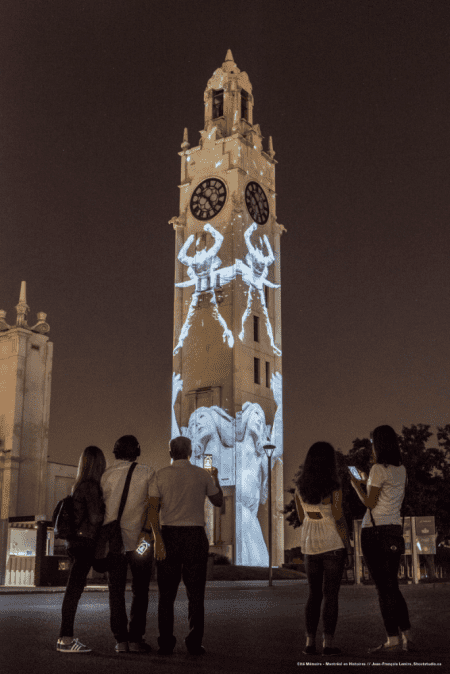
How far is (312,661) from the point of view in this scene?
5.84 m

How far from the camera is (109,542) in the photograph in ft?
21.9

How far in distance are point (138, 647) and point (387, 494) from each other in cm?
253

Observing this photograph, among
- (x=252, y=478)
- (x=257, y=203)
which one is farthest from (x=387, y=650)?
(x=257, y=203)

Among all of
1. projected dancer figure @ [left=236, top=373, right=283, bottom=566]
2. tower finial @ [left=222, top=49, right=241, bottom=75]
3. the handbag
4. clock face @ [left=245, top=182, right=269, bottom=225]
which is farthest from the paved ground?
tower finial @ [left=222, top=49, right=241, bottom=75]

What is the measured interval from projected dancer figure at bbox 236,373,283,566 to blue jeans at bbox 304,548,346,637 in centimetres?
4207

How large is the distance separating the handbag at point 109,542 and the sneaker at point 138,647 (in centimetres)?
68

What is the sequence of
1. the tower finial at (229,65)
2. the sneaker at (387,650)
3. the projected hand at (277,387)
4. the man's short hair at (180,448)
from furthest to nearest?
the tower finial at (229,65), the projected hand at (277,387), the man's short hair at (180,448), the sneaker at (387,650)

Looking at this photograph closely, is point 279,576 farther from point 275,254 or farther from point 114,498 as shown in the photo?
point 114,498

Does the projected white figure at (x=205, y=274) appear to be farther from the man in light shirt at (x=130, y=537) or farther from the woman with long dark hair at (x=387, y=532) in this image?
the woman with long dark hair at (x=387, y=532)

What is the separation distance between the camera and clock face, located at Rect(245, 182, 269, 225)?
57688mm

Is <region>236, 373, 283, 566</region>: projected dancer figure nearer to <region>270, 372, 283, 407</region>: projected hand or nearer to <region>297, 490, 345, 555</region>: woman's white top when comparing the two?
<region>270, 372, 283, 407</region>: projected hand

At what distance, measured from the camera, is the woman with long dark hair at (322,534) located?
21.2 ft

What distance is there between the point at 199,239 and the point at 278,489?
19.3 m

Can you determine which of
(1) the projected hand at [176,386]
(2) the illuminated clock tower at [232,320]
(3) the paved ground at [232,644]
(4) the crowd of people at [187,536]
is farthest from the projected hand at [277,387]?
(4) the crowd of people at [187,536]
